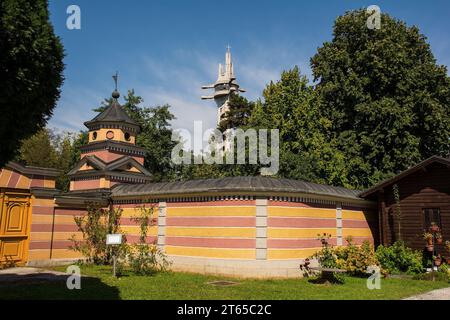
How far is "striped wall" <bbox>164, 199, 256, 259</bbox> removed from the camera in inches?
586

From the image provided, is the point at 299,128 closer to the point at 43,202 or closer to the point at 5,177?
the point at 43,202

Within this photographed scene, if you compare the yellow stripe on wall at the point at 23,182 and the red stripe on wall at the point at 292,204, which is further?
the yellow stripe on wall at the point at 23,182

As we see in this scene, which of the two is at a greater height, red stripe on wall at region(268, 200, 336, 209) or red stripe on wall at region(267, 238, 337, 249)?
red stripe on wall at region(268, 200, 336, 209)

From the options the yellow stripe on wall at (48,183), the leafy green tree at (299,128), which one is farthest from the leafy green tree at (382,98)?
the yellow stripe on wall at (48,183)

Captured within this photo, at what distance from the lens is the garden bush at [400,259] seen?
16.9 metres

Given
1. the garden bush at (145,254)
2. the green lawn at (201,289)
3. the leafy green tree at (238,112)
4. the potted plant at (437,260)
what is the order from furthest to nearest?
the leafy green tree at (238,112)
the potted plant at (437,260)
the garden bush at (145,254)
the green lawn at (201,289)

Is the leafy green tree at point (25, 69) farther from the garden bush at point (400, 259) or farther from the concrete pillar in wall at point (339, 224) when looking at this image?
the garden bush at point (400, 259)

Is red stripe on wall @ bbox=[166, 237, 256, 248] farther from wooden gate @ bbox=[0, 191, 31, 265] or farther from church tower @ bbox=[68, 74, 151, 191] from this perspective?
church tower @ bbox=[68, 74, 151, 191]

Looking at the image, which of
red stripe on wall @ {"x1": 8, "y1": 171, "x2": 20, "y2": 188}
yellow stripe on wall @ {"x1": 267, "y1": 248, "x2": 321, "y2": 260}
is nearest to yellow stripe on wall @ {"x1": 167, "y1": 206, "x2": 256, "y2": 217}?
yellow stripe on wall @ {"x1": 267, "y1": 248, "x2": 321, "y2": 260}

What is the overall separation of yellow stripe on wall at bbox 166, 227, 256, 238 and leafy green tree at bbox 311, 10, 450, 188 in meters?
14.8

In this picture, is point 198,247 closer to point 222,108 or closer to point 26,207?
point 26,207

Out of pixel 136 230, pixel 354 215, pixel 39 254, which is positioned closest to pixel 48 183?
pixel 39 254

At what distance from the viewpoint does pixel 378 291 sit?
40.4 feet

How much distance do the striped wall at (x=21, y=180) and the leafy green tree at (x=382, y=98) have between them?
62.4ft
